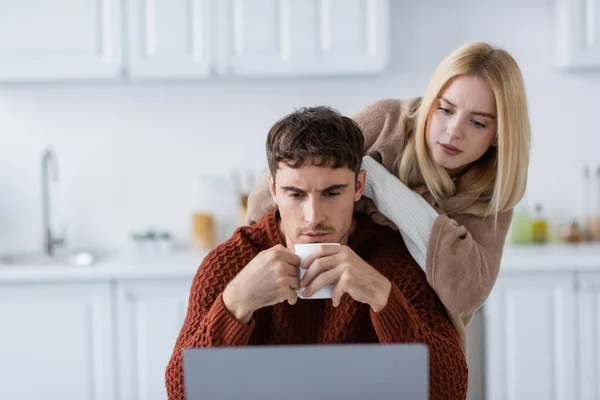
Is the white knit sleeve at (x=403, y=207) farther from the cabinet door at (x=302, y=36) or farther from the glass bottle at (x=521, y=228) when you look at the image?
the glass bottle at (x=521, y=228)

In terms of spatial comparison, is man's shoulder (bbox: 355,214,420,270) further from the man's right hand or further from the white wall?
the white wall

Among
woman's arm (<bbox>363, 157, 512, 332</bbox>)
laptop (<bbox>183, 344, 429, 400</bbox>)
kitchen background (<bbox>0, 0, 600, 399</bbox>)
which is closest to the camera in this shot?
laptop (<bbox>183, 344, 429, 400</bbox>)

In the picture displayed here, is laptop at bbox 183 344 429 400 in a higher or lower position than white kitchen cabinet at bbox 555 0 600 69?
lower

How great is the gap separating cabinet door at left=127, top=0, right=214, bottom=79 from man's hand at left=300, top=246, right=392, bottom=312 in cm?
195

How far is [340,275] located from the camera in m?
1.32

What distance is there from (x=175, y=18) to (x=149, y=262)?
1.02m

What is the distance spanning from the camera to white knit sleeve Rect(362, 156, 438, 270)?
161cm

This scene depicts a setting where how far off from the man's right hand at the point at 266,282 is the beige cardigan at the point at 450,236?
1.25ft

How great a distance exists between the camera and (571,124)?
3.54 meters

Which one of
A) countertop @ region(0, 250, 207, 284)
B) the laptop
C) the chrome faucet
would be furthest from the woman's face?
the chrome faucet

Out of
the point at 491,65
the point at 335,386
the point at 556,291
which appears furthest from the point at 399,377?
the point at 556,291

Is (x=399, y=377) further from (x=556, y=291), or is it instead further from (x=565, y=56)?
(x=565, y=56)

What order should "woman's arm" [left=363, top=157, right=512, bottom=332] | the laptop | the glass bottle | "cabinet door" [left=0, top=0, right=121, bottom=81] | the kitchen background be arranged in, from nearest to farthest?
the laptop, "woman's arm" [left=363, top=157, right=512, bottom=332], "cabinet door" [left=0, top=0, right=121, bottom=81], the glass bottle, the kitchen background

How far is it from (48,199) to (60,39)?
0.81 metres
